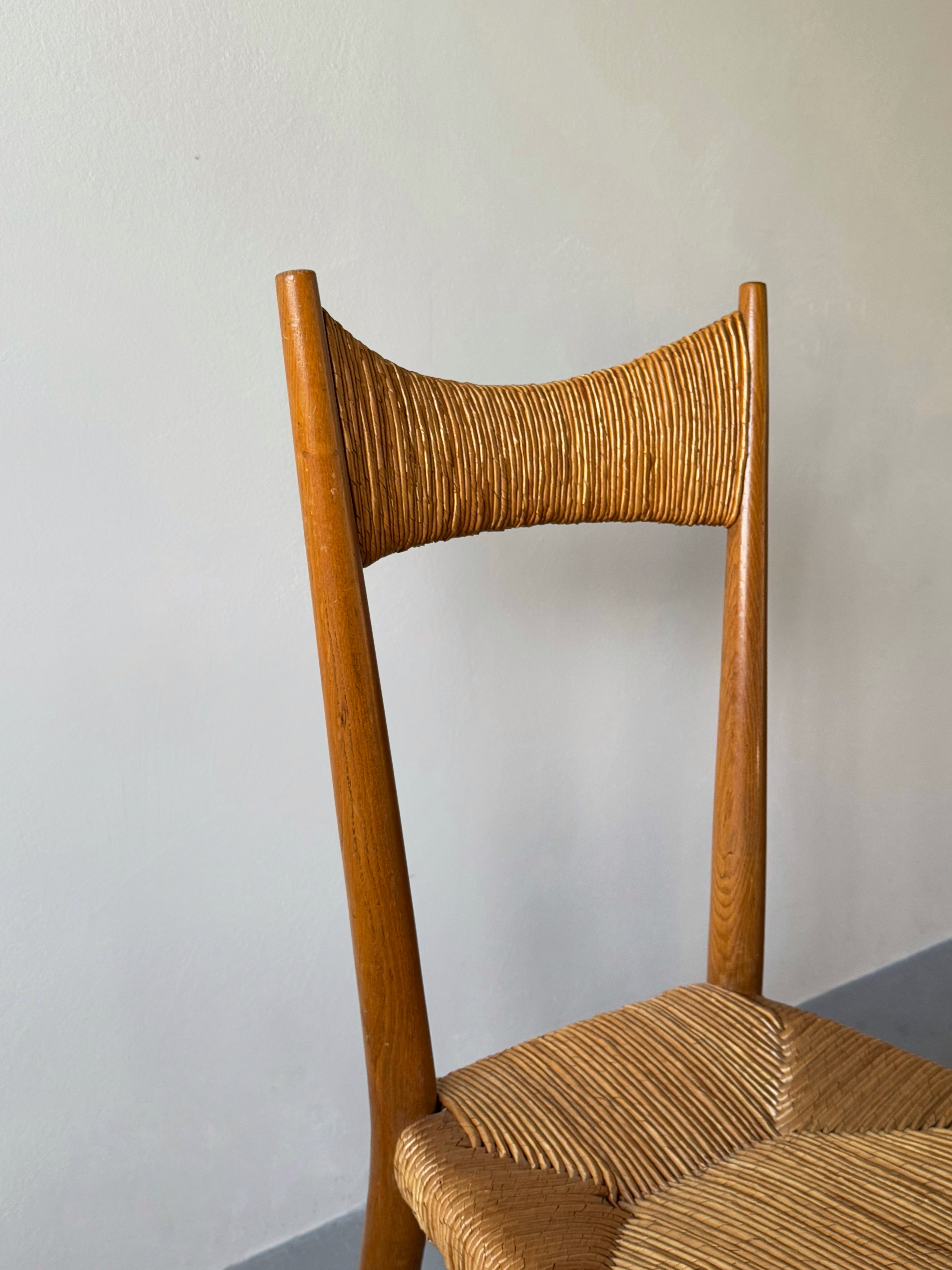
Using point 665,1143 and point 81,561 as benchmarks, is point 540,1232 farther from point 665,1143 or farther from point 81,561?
point 81,561

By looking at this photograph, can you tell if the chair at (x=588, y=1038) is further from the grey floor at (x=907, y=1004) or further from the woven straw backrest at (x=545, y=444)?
the grey floor at (x=907, y=1004)

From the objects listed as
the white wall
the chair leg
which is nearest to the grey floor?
the white wall

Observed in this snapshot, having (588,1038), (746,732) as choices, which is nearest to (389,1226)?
(588,1038)

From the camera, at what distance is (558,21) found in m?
0.89

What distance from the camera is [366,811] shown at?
531 millimetres

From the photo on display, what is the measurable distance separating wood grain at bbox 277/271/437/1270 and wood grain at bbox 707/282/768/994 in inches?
8.8

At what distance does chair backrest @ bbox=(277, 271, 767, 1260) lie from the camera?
20.7 inches

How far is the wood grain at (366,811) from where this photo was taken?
0.52 meters

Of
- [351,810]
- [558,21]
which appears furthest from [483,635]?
[558,21]

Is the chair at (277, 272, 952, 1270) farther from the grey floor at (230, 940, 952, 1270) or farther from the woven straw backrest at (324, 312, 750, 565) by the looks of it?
the grey floor at (230, 940, 952, 1270)

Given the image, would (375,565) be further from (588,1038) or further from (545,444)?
(588,1038)

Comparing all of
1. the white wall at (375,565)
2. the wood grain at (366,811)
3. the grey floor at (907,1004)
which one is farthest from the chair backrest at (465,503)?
the grey floor at (907,1004)

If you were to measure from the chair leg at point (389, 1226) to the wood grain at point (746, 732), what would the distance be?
239mm

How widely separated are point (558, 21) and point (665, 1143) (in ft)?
2.76
